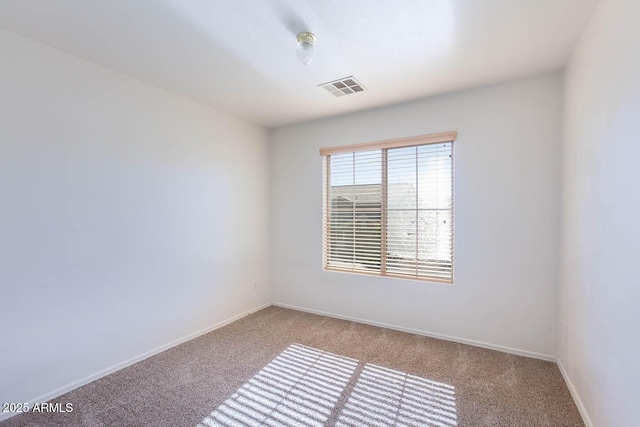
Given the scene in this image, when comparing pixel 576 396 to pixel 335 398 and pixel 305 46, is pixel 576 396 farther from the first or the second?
pixel 305 46

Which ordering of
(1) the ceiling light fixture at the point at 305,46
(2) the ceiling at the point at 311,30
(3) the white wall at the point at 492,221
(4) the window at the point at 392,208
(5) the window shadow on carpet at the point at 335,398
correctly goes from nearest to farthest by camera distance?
(2) the ceiling at the point at 311,30 < (5) the window shadow on carpet at the point at 335,398 < (1) the ceiling light fixture at the point at 305,46 < (3) the white wall at the point at 492,221 < (4) the window at the point at 392,208

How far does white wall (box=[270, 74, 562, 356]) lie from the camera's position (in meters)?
2.61

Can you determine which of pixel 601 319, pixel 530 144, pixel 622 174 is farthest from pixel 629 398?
pixel 530 144

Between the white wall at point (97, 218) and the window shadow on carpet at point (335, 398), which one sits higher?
the white wall at point (97, 218)

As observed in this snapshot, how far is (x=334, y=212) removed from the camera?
390 cm

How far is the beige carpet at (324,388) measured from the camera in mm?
1886

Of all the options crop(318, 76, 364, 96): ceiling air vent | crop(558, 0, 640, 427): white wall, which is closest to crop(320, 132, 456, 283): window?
crop(318, 76, 364, 96): ceiling air vent

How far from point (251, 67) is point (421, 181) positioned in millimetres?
2116

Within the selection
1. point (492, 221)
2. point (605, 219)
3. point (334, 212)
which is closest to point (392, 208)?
point (334, 212)

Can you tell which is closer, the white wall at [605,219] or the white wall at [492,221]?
the white wall at [605,219]

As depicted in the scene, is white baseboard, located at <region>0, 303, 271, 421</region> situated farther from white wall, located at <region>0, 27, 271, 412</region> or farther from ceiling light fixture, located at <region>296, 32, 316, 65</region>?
ceiling light fixture, located at <region>296, 32, 316, 65</region>

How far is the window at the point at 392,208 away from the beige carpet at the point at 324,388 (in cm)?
87

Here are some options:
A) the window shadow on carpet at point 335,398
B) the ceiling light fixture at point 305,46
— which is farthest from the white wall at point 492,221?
the ceiling light fixture at point 305,46

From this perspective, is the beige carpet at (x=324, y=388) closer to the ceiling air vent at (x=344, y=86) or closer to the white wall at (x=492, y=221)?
the white wall at (x=492, y=221)
